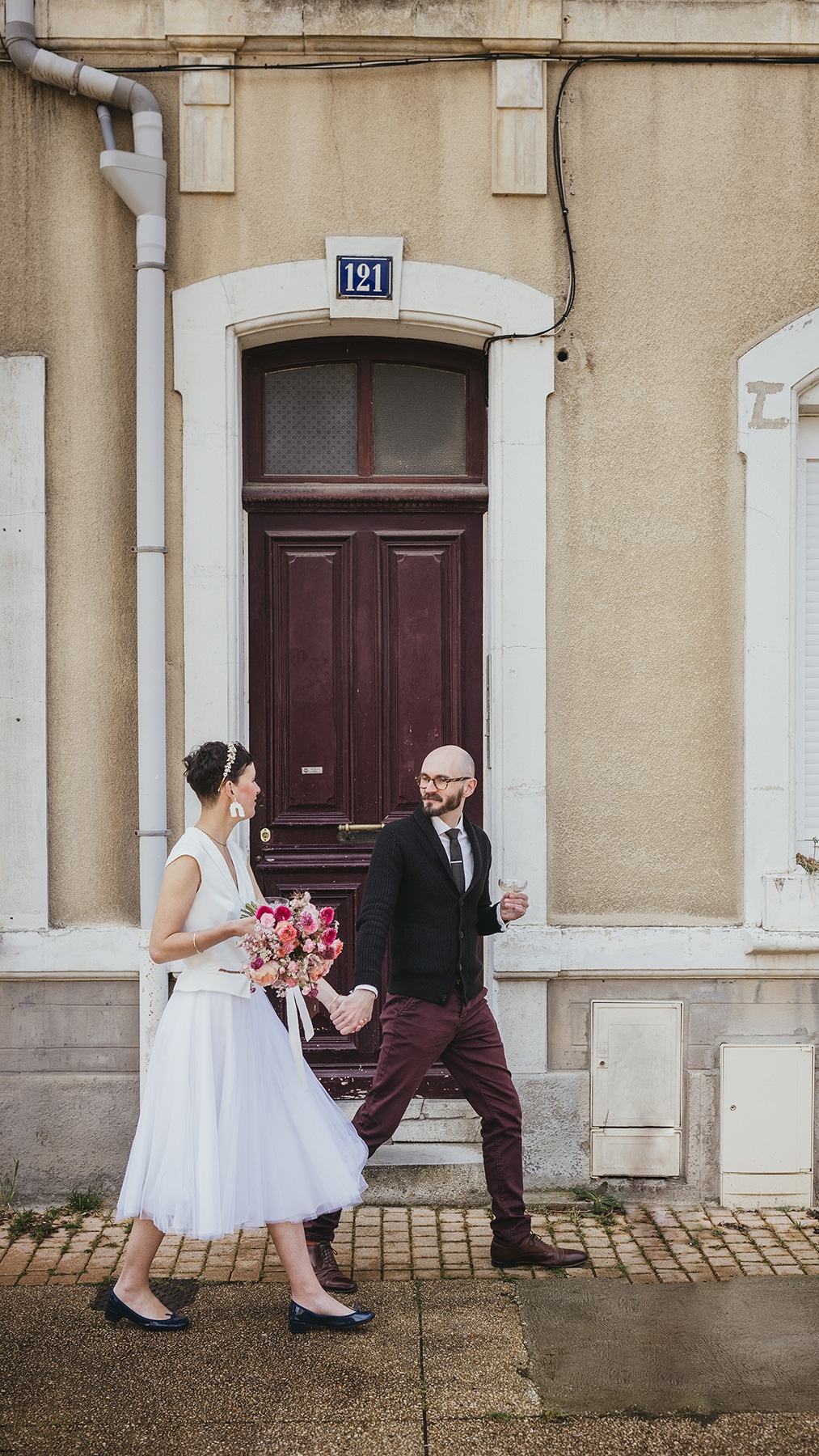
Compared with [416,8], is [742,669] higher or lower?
lower

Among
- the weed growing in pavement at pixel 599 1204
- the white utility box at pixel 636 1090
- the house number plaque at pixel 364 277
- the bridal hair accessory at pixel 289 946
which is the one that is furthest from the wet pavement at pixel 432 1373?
the house number plaque at pixel 364 277

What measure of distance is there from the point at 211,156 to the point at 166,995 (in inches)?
133

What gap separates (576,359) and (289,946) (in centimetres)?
280

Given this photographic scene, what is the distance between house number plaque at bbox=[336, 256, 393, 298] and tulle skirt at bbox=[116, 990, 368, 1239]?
2.84 m

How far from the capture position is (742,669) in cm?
508

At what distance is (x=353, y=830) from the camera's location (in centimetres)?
526

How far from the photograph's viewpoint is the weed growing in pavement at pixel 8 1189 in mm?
4969

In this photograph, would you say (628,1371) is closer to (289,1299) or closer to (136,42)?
(289,1299)

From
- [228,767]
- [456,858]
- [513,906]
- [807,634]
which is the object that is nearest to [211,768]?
[228,767]

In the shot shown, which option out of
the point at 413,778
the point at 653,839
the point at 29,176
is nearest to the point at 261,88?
the point at 29,176

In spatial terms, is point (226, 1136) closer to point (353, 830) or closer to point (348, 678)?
point (353, 830)

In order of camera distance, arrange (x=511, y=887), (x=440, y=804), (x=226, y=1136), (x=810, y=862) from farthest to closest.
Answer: (x=810, y=862), (x=511, y=887), (x=440, y=804), (x=226, y=1136)

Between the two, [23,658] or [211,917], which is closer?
[211,917]

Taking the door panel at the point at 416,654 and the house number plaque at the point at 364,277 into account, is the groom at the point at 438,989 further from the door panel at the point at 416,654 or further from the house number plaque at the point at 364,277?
the house number plaque at the point at 364,277
